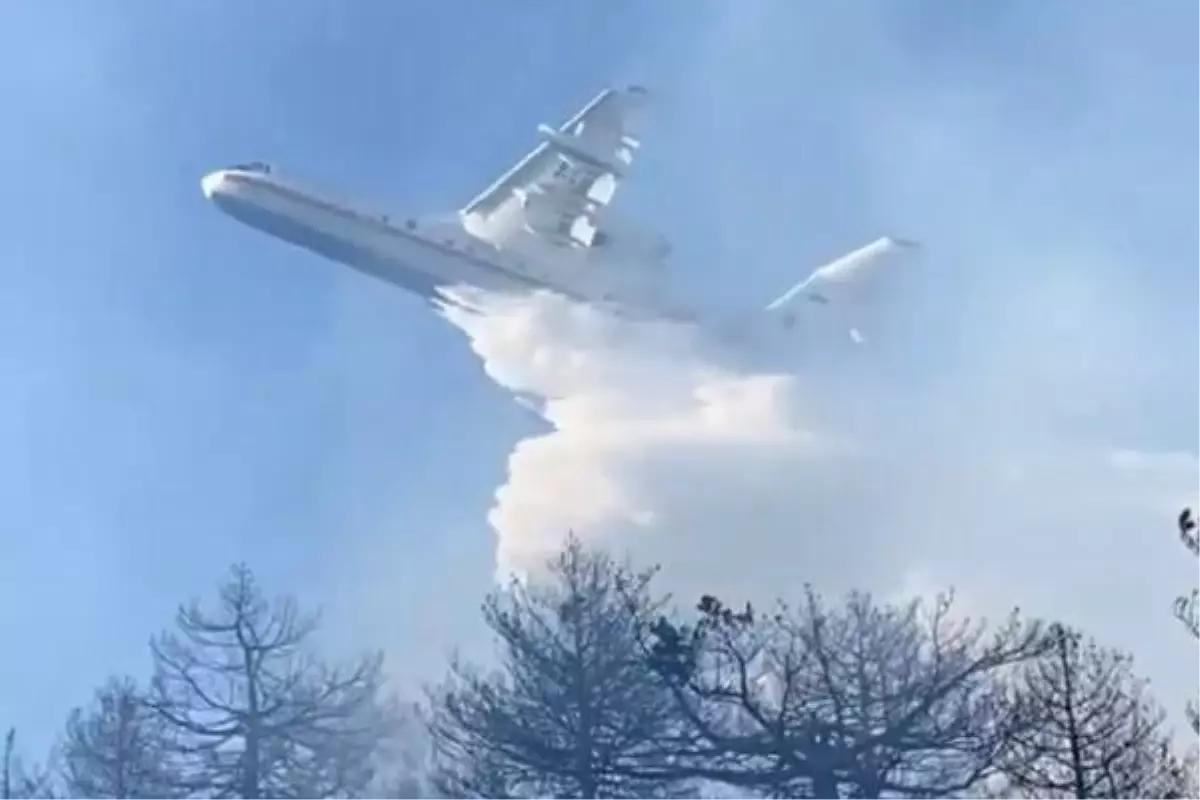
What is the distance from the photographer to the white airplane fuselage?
6650cm

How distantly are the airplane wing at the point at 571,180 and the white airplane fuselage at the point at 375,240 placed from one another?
314 cm

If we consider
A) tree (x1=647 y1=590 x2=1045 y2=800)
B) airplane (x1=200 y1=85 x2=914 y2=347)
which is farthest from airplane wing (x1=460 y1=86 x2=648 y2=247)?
tree (x1=647 y1=590 x2=1045 y2=800)

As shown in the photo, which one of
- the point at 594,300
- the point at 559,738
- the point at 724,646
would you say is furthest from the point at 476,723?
the point at 594,300

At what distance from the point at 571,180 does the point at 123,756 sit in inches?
1473

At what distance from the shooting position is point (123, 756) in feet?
142

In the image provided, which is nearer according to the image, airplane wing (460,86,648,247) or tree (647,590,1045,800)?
tree (647,590,1045,800)

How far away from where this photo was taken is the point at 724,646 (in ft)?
99.1

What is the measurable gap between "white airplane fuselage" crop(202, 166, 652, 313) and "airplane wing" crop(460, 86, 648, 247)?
314cm

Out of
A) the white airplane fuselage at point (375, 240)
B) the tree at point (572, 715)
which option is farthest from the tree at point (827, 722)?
the white airplane fuselage at point (375, 240)

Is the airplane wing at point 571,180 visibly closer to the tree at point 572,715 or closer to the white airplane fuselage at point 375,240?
the white airplane fuselage at point 375,240

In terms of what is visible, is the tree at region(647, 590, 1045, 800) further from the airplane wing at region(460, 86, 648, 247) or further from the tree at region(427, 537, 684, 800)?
the airplane wing at region(460, 86, 648, 247)

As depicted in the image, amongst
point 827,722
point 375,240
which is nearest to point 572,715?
point 827,722

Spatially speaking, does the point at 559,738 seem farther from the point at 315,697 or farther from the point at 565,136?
the point at 565,136

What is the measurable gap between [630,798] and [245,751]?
12.4 metres
